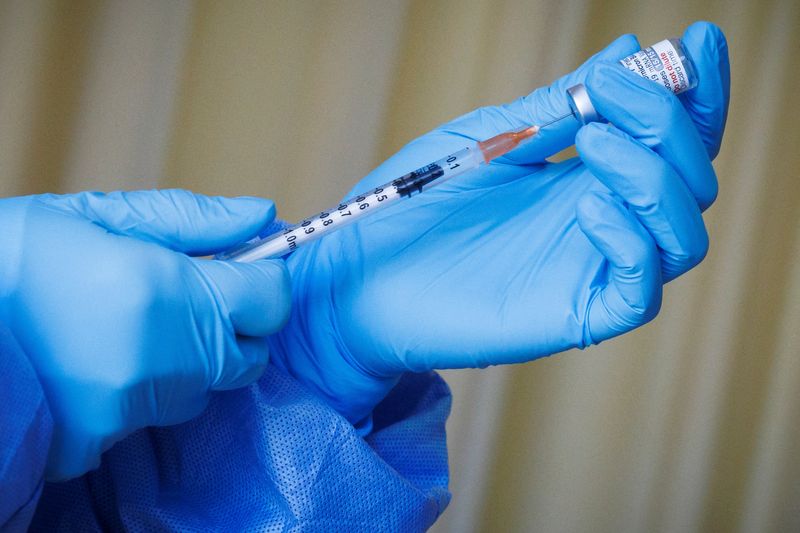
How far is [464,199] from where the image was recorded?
3.26 feet

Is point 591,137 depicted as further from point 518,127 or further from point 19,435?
point 19,435

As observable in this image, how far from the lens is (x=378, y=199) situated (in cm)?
87

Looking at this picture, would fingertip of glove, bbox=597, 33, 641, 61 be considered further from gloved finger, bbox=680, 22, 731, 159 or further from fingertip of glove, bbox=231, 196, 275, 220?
fingertip of glove, bbox=231, 196, 275, 220

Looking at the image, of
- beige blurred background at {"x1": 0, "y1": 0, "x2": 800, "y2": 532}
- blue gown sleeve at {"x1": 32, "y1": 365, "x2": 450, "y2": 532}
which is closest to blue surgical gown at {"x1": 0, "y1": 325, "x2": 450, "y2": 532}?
blue gown sleeve at {"x1": 32, "y1": 365, "x2": 450, "y2": 532}

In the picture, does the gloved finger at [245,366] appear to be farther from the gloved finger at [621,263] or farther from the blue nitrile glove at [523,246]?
the gloved finger at [621,263]

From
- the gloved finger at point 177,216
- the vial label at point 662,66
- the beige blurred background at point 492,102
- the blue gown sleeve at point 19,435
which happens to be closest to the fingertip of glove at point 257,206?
the gloved finger at point 177,216

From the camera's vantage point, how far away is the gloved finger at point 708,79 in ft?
2.69

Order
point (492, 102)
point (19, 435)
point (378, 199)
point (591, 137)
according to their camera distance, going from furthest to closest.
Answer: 1. point (492, 102)
2. point (378, 199)
3. point (591, 137)
4. point (19, 435)

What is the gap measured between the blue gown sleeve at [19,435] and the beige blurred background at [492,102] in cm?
89

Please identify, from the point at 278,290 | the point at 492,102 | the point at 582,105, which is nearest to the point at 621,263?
the point at 582,105

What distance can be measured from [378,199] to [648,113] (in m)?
0.29

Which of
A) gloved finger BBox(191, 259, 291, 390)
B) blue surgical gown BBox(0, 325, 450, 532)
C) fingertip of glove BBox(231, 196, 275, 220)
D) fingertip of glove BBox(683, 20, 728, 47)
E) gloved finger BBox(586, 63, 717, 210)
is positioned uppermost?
fingertip of glove BBox(683, 20, 728, 47)

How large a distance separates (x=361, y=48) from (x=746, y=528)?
4.64ft

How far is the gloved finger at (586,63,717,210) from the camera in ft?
2.50
